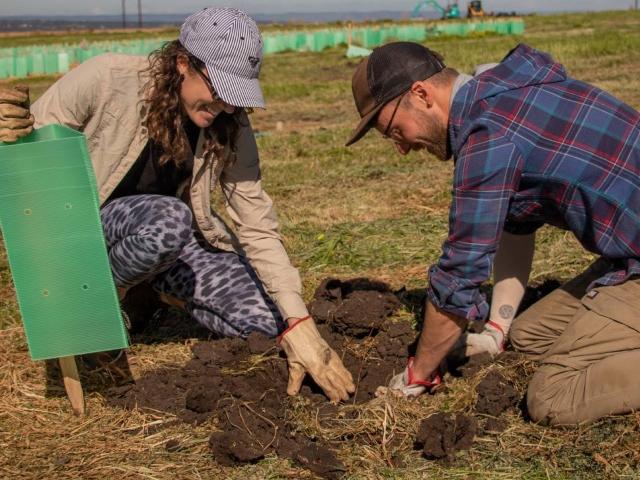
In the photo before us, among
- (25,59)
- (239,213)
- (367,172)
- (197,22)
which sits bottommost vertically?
(25,59)

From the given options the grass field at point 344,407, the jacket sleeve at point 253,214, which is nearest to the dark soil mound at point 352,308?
the grass field at point 344,407

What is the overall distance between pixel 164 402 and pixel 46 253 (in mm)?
711

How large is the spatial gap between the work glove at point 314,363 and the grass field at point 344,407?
4.1 inches

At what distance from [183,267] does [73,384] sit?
88cm

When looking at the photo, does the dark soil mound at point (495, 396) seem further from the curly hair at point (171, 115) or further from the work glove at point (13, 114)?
the work glove at point (13, 114)

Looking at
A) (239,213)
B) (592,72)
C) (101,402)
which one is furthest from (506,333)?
(592,72)

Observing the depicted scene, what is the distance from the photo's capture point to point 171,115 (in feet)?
10.6

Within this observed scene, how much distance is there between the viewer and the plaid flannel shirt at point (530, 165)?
254cm

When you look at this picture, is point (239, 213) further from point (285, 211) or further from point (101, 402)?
point (285, 211)

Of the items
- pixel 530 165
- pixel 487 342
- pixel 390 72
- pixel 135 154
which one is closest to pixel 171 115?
pixel 135 154

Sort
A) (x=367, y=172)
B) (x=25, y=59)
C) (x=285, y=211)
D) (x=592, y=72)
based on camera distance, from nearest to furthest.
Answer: (x=285, y=211) → (x=367, y=172) → (x=592, y=72) → (x=25, y=59)

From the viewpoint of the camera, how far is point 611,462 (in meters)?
2.54

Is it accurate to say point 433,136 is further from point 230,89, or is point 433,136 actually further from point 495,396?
point 495,396

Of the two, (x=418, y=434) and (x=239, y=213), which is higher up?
(x=239, y=213)
